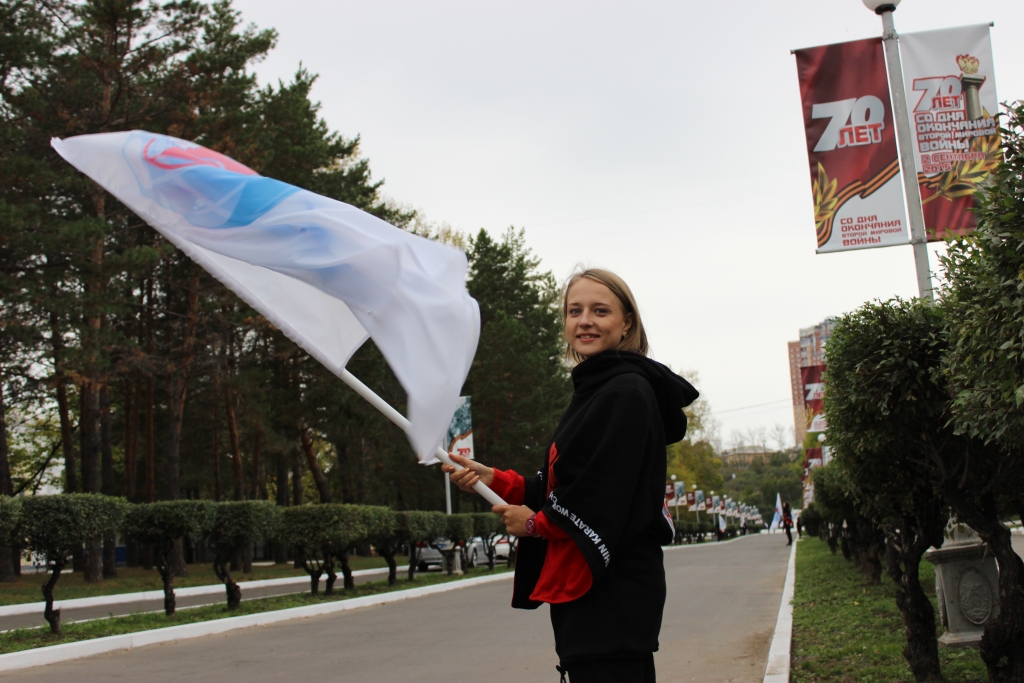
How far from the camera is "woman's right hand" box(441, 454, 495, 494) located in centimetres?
314

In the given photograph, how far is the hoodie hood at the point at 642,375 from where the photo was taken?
2.87 meters

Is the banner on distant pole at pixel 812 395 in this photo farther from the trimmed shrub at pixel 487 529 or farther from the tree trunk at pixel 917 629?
the tree trunk at pixel 917 629

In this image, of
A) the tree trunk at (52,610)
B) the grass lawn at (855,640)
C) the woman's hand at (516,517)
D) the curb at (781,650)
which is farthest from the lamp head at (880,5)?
the tree trunk at (52,610)

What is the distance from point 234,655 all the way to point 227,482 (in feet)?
125

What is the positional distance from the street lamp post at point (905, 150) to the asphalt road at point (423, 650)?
4430 mm

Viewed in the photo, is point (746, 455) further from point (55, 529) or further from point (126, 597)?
point (55, 529)

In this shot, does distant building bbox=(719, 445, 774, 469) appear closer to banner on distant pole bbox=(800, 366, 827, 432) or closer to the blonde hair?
banner on distant pole bbox=(800, 366, 827, 432)

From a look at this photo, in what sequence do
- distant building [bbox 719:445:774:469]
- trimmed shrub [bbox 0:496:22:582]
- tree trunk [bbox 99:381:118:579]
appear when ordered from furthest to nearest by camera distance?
1. distant building [bbox 719:445:774:469]
2. tree trunk [bbox 99:381:118:579]
3. trimmed shrub [bbox 0:496:22:582]

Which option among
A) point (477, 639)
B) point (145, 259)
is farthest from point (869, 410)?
point (145, 259)

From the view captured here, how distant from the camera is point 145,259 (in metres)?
20.8

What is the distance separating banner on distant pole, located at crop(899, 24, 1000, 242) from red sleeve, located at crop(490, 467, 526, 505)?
24.9 ft

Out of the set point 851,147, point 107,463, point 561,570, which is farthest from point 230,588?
point 107,463

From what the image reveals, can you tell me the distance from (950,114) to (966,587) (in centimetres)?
473

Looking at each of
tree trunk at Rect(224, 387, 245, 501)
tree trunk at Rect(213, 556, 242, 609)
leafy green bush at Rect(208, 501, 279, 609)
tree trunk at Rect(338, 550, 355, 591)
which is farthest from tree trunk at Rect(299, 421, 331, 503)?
tree trunk at Rect(213, 556, 242, 609)
